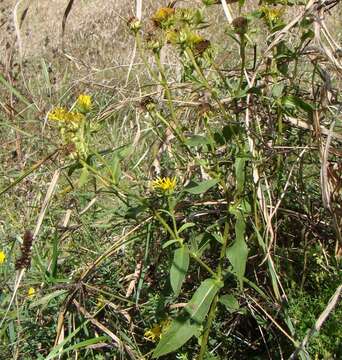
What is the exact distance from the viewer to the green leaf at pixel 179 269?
129 centimetres

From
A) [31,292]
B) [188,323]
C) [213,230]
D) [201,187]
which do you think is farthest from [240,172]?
[31,292]

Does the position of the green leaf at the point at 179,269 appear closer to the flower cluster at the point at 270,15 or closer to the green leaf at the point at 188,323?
the green leaf at the point at 188,323

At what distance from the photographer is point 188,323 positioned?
4.43 feet

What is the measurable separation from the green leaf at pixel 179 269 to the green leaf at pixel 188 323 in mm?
72

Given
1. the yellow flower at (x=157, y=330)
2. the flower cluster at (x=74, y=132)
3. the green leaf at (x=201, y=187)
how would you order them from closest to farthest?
the flower cluster at (x=74, y=132), the green leaf at (x=201, y=187), the yellow flower at (x=157, y=330)

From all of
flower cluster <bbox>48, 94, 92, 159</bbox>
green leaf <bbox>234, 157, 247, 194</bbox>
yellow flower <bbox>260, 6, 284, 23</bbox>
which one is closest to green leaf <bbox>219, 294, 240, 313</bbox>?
green leaf <bbox>234, 157, 247, 194</bbox>

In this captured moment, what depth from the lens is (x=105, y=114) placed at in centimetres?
176

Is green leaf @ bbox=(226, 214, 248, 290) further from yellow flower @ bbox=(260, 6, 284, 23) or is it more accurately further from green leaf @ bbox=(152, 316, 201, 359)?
yellow flower @ bbox=(260, 6, 284, 23)

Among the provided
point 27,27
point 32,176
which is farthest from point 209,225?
point 27,27

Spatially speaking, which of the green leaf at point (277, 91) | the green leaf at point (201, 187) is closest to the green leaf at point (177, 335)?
the green leaf at point (201, 187)

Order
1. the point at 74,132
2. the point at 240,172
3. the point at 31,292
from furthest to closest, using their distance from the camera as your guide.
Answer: the point at 31,292
the point at 240,172
the point at 74,132

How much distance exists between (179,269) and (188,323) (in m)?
0.11

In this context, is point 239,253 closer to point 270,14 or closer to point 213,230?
point 213,230

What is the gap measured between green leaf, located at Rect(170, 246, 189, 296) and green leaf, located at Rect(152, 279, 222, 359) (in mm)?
72
